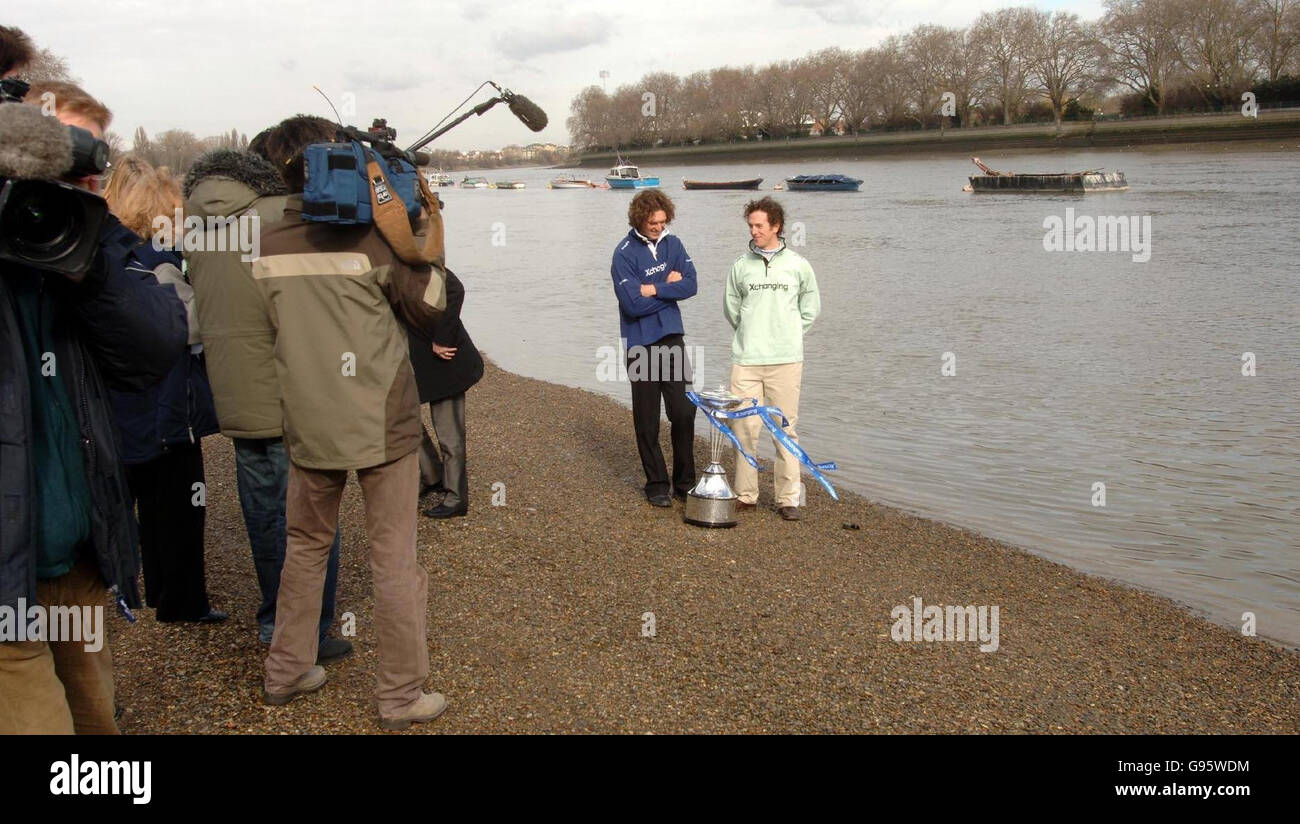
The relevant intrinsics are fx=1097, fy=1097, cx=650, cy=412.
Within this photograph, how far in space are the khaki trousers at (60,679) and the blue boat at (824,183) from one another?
66.1 metres

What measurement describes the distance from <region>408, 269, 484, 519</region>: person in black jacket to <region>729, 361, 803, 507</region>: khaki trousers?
1.83 metres

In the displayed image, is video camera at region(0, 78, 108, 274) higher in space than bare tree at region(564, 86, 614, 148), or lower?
lower

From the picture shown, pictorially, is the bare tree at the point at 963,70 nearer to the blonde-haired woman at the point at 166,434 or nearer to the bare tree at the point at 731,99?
the bare tree at the point at 731,99

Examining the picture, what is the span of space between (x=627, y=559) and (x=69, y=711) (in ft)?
12.8

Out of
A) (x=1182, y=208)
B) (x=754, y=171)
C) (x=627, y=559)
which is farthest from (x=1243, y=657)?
(x=754, y=171)

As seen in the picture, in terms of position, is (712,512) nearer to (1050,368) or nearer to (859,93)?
(1050,368)

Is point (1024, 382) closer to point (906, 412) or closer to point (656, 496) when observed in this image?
point (906, 412)

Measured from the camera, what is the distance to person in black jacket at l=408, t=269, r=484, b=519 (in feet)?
22.4

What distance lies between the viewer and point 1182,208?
41062 mm

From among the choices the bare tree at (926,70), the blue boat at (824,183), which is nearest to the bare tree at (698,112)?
the bare tree at (926,70)

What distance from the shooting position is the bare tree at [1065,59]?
117 metres

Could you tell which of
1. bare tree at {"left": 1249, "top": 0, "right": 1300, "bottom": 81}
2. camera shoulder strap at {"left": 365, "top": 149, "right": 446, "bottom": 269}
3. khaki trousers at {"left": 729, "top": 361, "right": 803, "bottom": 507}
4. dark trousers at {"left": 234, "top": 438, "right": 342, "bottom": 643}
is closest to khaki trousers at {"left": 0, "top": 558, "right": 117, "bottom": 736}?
dark trousers at {"left": 234, "top": 438, "right": 342, "bottom": 643}

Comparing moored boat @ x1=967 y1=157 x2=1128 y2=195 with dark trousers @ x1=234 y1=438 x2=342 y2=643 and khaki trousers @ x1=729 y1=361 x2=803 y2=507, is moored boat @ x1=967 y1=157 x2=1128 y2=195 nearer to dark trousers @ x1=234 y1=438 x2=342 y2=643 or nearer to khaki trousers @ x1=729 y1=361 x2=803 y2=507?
khaki trousers @ x1=729 y1=361 x2=803 y2=507

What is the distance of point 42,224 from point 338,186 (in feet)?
3.97
